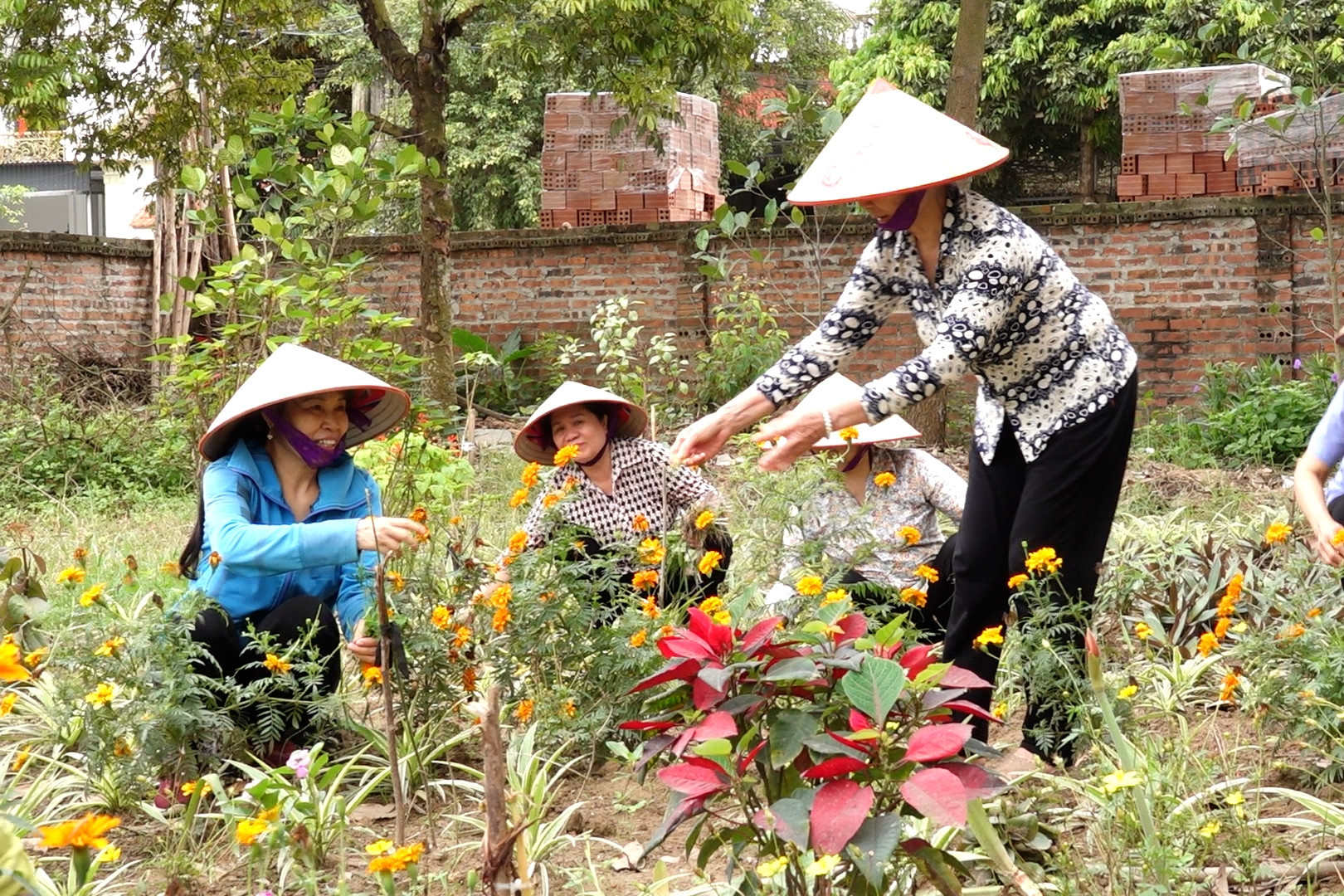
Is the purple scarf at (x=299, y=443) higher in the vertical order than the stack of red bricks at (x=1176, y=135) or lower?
Answer: lower

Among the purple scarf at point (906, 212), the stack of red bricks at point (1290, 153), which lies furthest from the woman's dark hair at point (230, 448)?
the stack of red bricks at point (1290, 153)

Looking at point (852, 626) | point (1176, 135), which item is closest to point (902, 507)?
point (852, 626)

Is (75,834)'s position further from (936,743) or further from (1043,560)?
(1043,560)

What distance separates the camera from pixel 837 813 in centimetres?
183

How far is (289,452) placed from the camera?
11.6 ft

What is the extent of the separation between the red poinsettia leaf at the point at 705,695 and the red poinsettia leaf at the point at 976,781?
1.01 feet

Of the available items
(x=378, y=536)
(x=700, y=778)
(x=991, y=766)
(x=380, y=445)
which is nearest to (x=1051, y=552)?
(x=991, y=766)

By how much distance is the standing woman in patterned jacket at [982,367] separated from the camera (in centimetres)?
287

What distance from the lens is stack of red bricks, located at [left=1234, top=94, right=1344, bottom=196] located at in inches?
336

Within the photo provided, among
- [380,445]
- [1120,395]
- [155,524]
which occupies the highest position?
[1120,395]

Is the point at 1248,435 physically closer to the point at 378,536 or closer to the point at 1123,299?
the point at 1123,299

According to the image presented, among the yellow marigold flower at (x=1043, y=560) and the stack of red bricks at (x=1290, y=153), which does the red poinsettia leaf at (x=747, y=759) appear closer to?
the yellow marigold flower at (x=1043, y=560)

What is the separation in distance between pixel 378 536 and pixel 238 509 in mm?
574

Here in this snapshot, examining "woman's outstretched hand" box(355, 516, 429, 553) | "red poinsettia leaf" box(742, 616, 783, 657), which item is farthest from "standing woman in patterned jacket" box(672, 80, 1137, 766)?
"red poinsettia leaf" box(742, 616, 783, 657)
